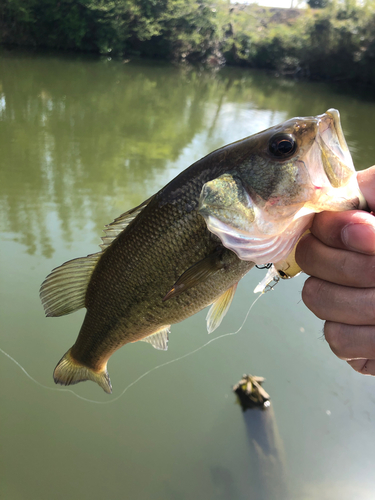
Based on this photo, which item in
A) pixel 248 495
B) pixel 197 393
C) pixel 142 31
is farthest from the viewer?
pixel 142 31

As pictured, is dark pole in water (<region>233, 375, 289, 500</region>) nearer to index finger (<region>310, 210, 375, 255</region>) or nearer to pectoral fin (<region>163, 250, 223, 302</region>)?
pectoral fin (<region>163, 250, 223, 302</region>)

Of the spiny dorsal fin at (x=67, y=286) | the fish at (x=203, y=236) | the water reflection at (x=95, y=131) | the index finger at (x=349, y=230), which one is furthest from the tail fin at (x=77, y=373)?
the water reflection at (x=95, y=131)

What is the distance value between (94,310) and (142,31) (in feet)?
106

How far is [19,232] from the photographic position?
5207mm

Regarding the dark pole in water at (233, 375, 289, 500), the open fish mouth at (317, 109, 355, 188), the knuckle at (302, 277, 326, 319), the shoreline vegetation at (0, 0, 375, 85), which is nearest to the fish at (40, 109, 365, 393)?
the open fish mouth at (317, 109, 355, 188)

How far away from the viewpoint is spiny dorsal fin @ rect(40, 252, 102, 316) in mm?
1727

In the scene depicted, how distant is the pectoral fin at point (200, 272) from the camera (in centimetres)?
135

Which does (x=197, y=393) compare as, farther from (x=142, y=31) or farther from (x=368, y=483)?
(x=142, y=31)

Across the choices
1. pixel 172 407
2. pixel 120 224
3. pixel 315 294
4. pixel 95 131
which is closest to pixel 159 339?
pixel 120 224

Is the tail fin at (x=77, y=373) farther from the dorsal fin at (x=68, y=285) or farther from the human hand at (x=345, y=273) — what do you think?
the human hand at (x=345, y=273)

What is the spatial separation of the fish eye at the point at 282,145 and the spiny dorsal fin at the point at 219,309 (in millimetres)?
629

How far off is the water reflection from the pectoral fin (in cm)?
394

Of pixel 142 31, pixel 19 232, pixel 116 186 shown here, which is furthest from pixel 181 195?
pixel 142 31

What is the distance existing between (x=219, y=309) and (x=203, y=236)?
1.34 ft
